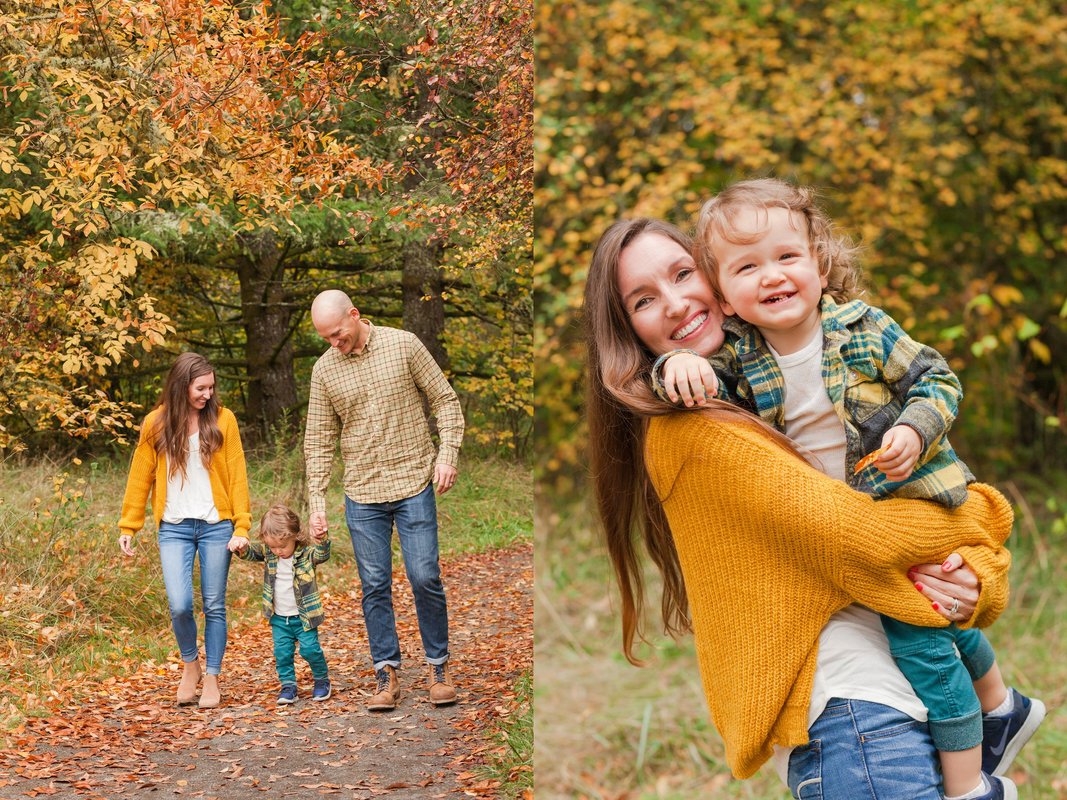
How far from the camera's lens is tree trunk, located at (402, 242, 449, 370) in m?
2.17

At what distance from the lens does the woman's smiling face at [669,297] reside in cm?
155

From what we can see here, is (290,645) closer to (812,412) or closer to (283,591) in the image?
(283,591)

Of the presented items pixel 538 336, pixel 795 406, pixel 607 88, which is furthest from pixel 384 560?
pixel 607 88

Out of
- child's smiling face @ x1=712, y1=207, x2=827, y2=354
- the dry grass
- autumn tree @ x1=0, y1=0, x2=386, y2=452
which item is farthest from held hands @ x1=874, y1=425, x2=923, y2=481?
the dry grass

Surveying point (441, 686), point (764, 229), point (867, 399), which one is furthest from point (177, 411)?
point (867, 399)

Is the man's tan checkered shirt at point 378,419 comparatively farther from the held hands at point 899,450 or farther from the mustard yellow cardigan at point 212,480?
the held hands at point 899,450

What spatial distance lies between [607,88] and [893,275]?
1786 millimetres

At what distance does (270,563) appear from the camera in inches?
82.6

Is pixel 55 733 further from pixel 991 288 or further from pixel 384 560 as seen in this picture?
pixel 991 288

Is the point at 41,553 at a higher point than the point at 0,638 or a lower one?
higher

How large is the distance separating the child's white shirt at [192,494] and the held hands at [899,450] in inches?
49.3

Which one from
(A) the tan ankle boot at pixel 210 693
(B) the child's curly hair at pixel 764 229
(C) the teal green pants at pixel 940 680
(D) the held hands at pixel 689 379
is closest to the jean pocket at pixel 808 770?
(C) the teal green pants at pixel 940 680

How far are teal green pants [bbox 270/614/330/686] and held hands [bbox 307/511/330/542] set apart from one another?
0.16 m

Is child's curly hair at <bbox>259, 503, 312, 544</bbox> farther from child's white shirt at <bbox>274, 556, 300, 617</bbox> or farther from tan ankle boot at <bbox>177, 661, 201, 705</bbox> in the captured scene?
tan ankle boot at <bbox>177, 661, 201, 705</bbox>
